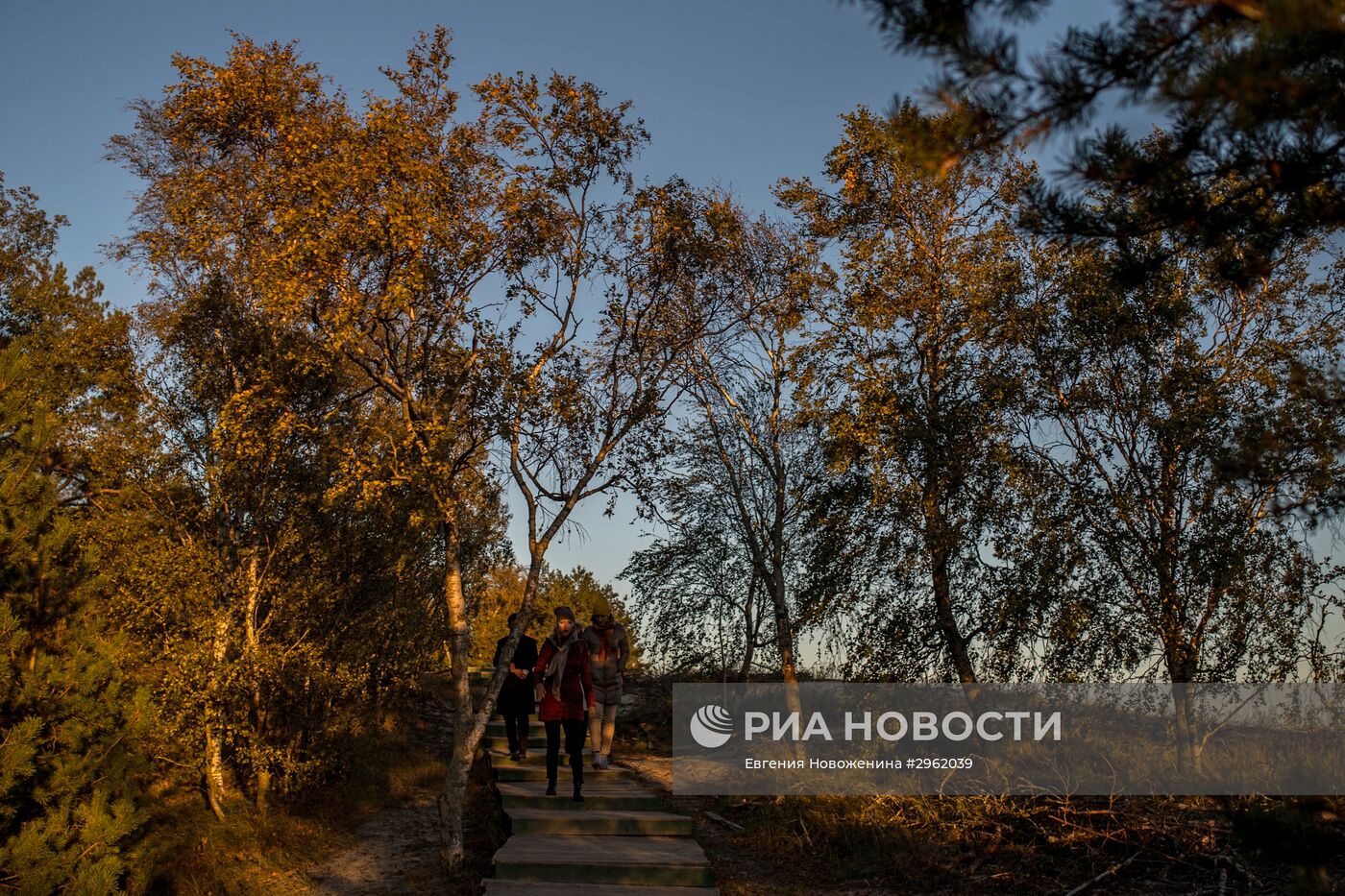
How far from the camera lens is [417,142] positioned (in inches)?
413

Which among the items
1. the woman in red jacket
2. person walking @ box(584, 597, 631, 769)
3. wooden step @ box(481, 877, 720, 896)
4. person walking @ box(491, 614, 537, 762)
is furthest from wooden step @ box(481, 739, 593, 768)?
wooden step @ box(481, 877, 720, 896)

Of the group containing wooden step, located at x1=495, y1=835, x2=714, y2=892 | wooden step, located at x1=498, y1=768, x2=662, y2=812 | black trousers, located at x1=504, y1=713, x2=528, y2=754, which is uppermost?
black trousers, located at x1=504, y1=713, x2=528, y2=754

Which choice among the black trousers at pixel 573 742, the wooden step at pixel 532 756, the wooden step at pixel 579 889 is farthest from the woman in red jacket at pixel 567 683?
the wooden step at pixel 532 756

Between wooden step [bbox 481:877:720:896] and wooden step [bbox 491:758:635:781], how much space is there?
14.3ft

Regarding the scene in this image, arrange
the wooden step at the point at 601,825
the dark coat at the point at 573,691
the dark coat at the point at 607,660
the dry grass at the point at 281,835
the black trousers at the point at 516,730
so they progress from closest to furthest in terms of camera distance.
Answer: the dry grass at the point at 281,835
the wooden step at the point at 601,825
the dark coat at the point at 573,691
the dark coat at the point at 607,660
the black trousers at the point at 516,730

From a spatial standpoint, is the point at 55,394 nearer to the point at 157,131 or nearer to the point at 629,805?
the point at 157,131

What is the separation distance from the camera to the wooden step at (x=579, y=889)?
870cm

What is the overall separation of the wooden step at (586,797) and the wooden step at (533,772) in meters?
0.21

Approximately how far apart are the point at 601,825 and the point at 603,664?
9.37ft

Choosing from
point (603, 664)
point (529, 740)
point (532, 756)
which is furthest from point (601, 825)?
point (529, 740)

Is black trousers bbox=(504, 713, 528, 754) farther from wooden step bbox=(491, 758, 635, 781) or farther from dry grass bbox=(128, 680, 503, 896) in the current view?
dry grass bbox=(128, 680, 503, 896)

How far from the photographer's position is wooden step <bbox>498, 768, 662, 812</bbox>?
11.6m

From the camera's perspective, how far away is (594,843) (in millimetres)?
10227

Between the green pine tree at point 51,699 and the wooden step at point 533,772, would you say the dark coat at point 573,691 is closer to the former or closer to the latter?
the wooden step at point 533,772
